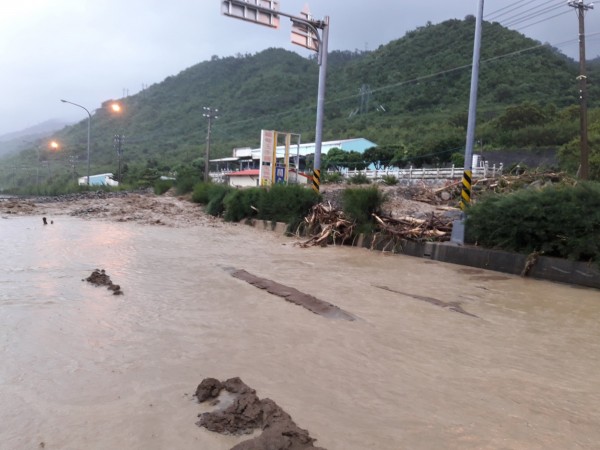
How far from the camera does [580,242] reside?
878 centimetres

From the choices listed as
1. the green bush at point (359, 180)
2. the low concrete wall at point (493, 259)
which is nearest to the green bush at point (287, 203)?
the low concrete wall at point (493, 259)

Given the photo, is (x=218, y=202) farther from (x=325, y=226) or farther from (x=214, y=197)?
(x=325, y=226)

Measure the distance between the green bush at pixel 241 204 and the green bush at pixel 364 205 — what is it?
6.45m

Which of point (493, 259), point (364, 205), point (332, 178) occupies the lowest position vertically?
point (493, 259)

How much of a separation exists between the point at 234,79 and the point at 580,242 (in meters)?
127

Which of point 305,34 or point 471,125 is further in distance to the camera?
point 305,34

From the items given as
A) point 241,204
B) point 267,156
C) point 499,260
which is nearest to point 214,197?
point 267,156

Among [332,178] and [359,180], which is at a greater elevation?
[332,178]

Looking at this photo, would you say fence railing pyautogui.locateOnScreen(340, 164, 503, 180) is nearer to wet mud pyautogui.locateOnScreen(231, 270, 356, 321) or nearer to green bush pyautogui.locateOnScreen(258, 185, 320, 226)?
green bush pyautogui.locateOnScreen(258, 185, 320, 226)

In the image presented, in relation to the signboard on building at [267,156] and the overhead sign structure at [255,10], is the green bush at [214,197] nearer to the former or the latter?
the signboard on building at [267,156]

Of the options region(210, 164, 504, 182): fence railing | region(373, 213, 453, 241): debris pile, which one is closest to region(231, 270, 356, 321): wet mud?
region(373, 213, 453, 241): debris pile

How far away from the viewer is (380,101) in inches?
3632

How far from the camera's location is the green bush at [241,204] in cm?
2089

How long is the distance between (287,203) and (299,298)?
37.2 ft
